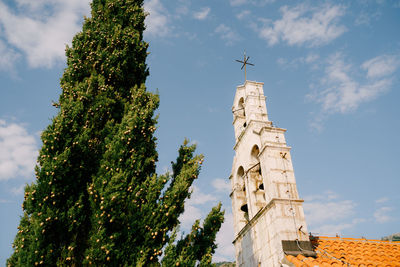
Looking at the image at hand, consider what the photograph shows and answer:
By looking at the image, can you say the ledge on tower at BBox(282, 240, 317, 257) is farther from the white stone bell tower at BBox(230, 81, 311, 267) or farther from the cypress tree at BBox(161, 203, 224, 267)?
the cypress tree at BBox(161, 203, 224, 267)

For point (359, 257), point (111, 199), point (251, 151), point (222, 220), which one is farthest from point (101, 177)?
point (359, 257)

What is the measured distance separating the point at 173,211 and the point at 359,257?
6.29m

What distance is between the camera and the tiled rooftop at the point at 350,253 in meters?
7.68

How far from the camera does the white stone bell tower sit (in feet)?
27.6

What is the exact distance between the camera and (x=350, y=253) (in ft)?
29.9

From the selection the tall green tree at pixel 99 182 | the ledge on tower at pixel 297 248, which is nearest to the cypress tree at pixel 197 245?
the tall green tree at pixel 99 182

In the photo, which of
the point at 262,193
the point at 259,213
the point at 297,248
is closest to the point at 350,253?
the point at 297,248

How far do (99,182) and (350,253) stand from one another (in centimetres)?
820

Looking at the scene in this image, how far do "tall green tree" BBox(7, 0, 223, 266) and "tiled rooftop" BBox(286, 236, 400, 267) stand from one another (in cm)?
311

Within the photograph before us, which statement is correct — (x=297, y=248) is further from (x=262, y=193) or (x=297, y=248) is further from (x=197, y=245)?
(x=197, y=245)

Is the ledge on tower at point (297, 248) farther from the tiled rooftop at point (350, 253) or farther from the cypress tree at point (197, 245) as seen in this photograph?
the cypress tree at point (197, 245)

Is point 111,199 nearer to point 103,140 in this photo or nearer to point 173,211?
point 173,211

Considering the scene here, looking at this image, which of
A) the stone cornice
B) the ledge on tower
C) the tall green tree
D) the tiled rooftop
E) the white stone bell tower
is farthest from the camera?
the stone cornice

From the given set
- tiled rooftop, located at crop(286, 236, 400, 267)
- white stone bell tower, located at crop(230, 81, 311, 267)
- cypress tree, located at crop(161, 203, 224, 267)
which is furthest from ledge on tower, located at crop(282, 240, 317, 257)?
cypress tree, located at crop(161, 203, 224, 267)
